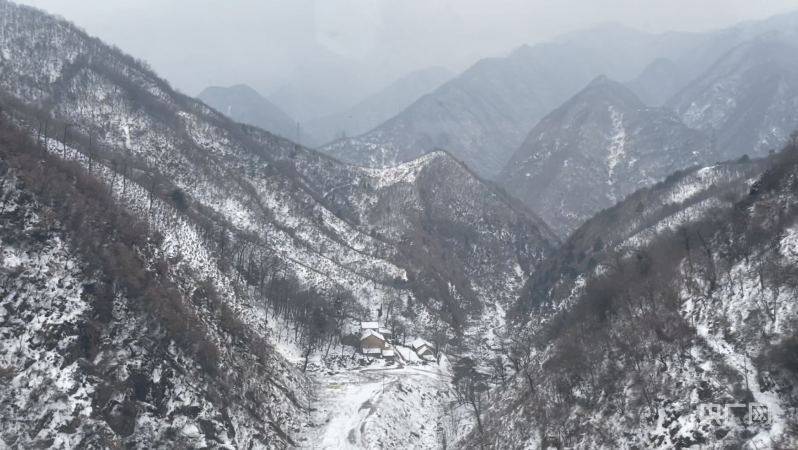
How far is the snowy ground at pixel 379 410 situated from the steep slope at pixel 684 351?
9.66m

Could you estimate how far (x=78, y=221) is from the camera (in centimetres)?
5588

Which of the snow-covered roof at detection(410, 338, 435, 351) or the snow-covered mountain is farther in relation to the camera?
the snow-covered roof at detection(410, 338, 435, 351)

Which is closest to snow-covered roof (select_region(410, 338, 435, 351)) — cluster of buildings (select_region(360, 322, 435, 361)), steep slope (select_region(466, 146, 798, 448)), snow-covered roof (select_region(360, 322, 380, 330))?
cluster of buildings (select_region(360, 322, 435, 361))

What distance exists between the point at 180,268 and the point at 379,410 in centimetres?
3533

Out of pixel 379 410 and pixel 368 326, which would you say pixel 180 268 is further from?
pixel 368 326

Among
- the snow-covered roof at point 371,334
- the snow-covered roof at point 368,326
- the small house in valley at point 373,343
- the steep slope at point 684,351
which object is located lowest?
the steep slope at point 684,351

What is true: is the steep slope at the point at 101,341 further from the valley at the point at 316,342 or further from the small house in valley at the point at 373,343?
the small house in valley at the point at 373,343

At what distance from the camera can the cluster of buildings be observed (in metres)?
101

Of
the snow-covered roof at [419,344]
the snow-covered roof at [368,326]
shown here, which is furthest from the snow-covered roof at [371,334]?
the snow-covered roof at [419,344]

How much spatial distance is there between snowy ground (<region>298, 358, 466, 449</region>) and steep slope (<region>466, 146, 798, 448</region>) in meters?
9.66

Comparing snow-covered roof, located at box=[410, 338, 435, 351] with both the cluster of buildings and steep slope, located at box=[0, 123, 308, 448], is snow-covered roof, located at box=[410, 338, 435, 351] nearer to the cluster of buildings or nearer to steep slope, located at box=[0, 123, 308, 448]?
the cluster of buildings

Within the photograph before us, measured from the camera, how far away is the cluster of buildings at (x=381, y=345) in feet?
331

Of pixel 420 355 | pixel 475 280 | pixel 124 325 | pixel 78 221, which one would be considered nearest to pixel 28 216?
pixel 78 221

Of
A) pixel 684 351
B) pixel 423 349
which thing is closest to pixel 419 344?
pixel 423 349
